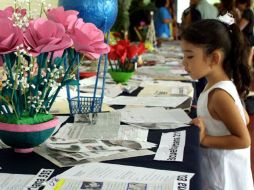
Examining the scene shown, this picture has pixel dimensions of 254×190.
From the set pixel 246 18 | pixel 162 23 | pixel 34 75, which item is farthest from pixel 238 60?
pixel 162 23

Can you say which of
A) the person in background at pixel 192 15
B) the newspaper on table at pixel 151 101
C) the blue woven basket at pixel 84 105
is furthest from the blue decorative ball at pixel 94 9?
the person in background at pixel 192 15

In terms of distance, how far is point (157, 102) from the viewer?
1.84m

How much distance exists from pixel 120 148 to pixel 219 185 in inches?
16.3

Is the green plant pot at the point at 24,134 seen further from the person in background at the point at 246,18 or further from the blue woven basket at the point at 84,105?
the person in background at the point at 246,18

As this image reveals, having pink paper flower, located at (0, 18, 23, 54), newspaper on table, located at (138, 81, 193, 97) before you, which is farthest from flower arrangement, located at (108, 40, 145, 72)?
pink paper flower, located at (0, 18, 23, 54)

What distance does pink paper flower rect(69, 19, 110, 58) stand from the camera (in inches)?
42.2

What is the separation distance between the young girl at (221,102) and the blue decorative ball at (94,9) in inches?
10.9

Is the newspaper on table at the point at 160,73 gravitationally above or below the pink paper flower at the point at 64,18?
below

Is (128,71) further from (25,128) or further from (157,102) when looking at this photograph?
(25,128)

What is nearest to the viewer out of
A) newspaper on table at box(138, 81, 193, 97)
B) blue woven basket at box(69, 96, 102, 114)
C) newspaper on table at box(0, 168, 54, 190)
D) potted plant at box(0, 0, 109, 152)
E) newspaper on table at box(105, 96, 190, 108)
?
newspaper on table at box(0, 168, 54, 190)

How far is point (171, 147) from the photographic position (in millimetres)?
1217

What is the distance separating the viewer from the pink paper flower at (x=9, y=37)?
98 centimetres

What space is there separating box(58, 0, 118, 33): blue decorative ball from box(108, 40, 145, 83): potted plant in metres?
0.67

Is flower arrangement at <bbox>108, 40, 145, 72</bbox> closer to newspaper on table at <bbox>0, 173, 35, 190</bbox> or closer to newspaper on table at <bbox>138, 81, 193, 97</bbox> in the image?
newspaper on table at <bbox>138, 81, 193, 97</bbox>
